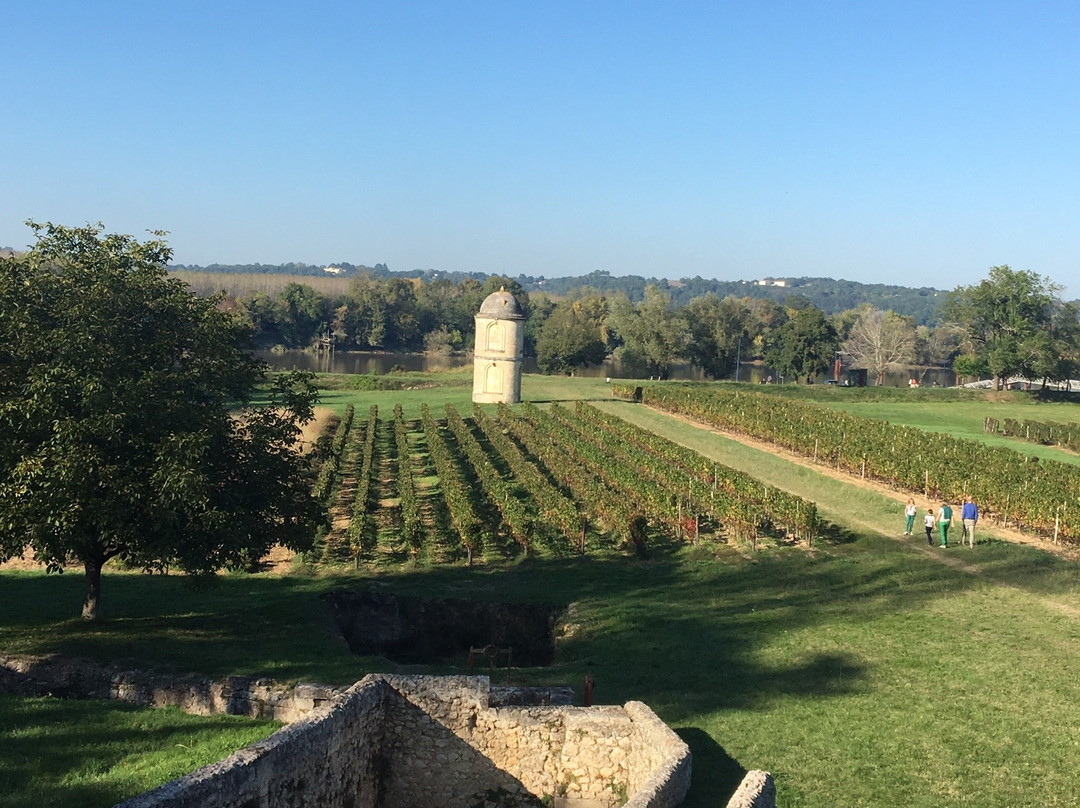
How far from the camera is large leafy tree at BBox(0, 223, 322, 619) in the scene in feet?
56.9

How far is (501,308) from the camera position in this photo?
58.4 metres

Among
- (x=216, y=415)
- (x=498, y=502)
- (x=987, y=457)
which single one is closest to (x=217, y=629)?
(x=216, y=415)

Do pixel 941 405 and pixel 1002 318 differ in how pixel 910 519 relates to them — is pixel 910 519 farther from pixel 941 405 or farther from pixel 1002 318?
pixel 1002 318

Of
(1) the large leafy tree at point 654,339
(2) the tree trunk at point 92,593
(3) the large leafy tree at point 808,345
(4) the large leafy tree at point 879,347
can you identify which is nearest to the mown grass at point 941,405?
(1) the large leafy tree at point 654,339

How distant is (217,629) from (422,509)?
13768 millimetres

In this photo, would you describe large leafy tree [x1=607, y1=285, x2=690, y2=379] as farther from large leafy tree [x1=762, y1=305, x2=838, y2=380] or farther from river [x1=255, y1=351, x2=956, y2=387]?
river [x1=255, y1=351, x2=956, y2=387]

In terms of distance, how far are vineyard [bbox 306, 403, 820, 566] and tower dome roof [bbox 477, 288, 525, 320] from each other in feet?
38.3

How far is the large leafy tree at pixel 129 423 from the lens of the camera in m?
17.3

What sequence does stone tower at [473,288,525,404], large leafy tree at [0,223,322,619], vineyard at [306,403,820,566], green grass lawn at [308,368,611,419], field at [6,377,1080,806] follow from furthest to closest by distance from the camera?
green grass lawn at [308,368,611,419], stone tower at [473,288,525,404], vineyard at [306,403,820,566], large leafy tree at [0,223,322,619], field at [6,377,1080,806]

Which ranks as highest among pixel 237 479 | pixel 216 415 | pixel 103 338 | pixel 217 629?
pixel 103 338

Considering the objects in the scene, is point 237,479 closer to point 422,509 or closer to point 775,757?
point 775,757

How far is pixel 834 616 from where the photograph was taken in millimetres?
20734

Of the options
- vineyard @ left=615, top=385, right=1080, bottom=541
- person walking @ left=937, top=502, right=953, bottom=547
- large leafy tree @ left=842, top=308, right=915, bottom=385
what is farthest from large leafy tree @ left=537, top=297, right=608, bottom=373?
person walking @ left=937, top=502, right=953, bottom=547

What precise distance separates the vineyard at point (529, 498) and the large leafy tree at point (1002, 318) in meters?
41.6
